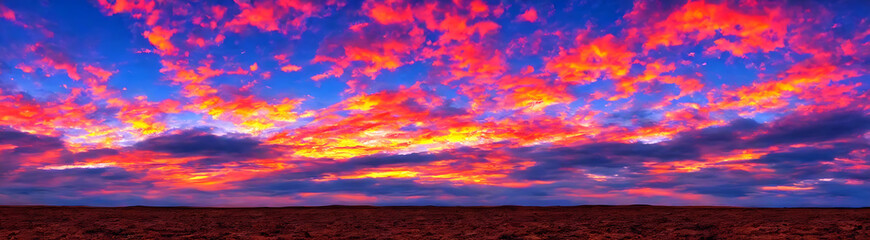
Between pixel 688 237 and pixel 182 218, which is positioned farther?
pixel 182 218

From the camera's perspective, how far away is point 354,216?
1067 inches

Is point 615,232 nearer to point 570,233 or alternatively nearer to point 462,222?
point 570,233

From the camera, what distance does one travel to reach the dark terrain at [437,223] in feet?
63.8

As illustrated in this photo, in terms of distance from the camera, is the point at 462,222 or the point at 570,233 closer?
the point at 570,233

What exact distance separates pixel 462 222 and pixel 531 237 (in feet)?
16.5

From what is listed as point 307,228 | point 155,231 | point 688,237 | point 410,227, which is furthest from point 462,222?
point 155,231

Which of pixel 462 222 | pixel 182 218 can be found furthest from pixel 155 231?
pixel 462 222

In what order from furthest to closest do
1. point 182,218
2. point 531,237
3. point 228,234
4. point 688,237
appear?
point 182,218, point 228,234, point 531,237, point 688,237

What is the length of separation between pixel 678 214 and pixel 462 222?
9.73 metres

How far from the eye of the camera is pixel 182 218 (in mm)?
26000

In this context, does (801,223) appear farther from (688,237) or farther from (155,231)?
(155,231)

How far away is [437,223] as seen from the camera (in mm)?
24344

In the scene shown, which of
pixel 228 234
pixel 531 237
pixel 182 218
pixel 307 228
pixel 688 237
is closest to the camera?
pixel 688 237

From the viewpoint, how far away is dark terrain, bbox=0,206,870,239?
63.8ft
